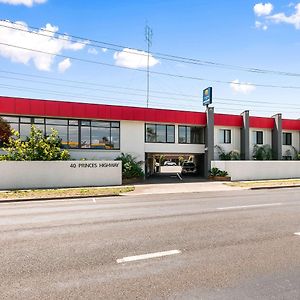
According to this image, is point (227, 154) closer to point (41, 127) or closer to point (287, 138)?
point (287, 138)

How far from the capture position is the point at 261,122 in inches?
1307

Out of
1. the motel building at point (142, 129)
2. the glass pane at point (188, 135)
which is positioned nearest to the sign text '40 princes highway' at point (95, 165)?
the motel building at point (142, 129)

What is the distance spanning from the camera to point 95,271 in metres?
A: 5.28

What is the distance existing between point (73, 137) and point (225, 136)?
1541 centimetres

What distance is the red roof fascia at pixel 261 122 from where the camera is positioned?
3271cm

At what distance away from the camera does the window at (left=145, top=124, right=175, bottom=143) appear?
2934 centimetres

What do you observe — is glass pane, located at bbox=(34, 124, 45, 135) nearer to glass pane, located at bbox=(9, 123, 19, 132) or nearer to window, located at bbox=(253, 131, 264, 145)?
glass pane, located at bbox=(9, 123, 19, 132)

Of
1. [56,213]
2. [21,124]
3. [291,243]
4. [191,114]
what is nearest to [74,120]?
[21,124]

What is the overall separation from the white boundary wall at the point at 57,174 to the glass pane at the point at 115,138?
4.68m

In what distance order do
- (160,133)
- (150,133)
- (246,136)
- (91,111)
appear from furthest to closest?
(246,136) → (160,133) → (150,133) → (91,111)

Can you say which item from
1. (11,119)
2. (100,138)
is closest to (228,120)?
(100,138)

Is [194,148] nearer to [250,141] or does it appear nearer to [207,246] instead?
[250,141]

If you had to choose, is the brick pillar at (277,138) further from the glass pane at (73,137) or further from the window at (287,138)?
the glass pane at (73,137)

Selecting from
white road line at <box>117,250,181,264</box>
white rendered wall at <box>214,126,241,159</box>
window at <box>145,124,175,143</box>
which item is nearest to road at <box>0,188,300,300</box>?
white road line at <box>117,250,181,264</box>
